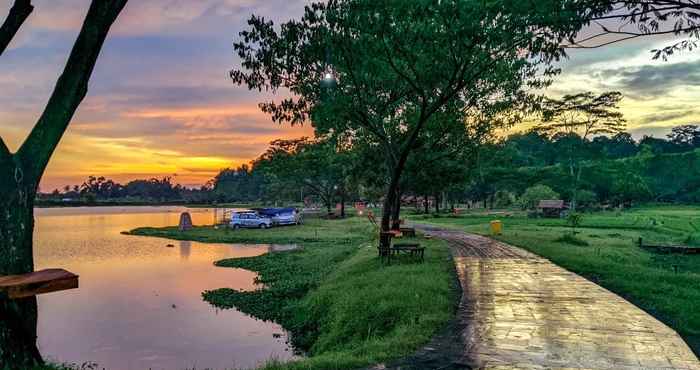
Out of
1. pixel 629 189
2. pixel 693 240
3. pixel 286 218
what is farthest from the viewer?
pixel 629 189

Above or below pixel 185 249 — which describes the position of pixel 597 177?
above

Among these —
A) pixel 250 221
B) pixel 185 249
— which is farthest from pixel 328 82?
pixel 250 221

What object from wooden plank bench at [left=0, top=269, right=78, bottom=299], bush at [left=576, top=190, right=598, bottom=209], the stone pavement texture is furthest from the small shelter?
wooden plank bench at [left=0, top=269, right=78, bottom=299]

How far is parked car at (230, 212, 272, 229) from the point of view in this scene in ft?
169

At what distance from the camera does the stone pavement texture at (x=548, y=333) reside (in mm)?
6727

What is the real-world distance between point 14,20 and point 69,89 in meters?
1.09

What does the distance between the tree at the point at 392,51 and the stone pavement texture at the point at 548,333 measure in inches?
231

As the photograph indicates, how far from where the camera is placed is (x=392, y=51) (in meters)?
15.5

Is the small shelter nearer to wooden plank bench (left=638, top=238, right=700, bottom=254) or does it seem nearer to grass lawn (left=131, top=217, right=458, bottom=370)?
wooden plank bench (left=638, top=238, right=700, bottom=254)

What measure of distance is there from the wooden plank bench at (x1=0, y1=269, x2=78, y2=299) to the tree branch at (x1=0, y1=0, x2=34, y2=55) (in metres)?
3.15

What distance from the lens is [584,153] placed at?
81.2 meters

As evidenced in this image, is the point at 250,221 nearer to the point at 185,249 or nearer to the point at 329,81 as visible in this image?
the point at 185,249

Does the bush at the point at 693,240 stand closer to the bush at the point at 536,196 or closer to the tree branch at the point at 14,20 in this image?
the bush at the point at 536,196

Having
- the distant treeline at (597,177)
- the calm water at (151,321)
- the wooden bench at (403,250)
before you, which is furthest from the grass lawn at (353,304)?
the distant treeline at (597,177)
